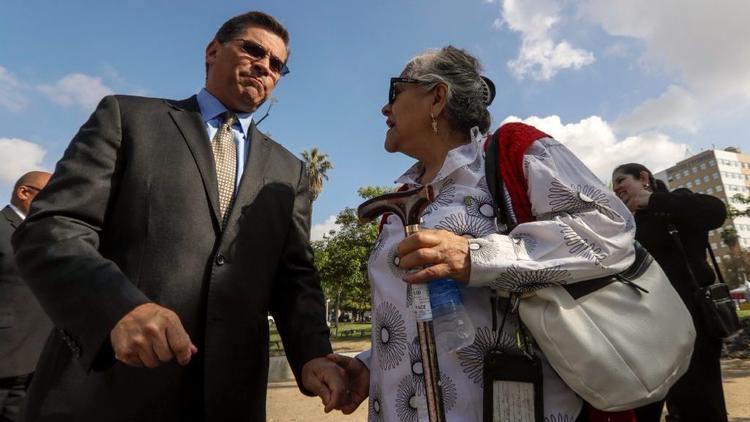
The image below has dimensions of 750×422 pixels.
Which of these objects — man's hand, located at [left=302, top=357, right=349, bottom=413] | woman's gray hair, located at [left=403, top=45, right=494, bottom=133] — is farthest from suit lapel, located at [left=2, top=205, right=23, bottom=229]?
woman's gray hair, located at [left=403, top=45, right=494, bottom=133]

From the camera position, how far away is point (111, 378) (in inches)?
66.4

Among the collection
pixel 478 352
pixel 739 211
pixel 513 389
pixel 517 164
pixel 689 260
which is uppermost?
pixel 739 211

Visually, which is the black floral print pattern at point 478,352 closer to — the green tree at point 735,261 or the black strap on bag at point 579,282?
the black strap on bag at point 579,282

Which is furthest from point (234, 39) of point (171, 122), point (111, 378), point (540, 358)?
point (540, 358)

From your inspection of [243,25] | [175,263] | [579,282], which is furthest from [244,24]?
[579,282]

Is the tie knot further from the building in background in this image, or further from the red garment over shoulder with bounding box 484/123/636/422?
the building in background

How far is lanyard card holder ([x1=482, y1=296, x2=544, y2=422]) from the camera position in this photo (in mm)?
1586

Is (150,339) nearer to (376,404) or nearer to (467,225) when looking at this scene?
(376,404)

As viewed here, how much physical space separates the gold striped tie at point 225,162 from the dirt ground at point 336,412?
5663mm

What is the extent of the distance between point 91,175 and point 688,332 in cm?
242

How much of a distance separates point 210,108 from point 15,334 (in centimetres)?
332

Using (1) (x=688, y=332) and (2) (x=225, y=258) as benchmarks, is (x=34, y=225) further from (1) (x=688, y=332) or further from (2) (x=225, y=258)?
(1) (x=688, y=332)

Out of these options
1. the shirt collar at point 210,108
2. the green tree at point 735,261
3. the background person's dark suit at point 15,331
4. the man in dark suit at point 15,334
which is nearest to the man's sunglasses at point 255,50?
the shirt collar at point 210,108

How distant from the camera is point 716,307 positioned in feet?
10.4
